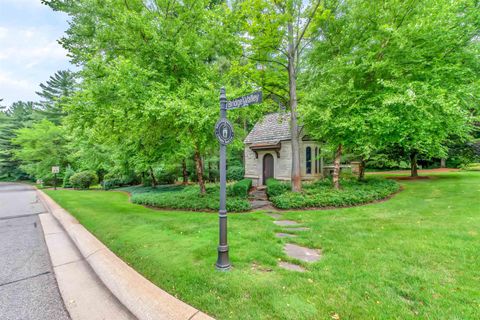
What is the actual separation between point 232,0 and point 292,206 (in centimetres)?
977

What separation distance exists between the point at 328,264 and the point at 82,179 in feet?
82.2

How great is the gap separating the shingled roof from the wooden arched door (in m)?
1.11

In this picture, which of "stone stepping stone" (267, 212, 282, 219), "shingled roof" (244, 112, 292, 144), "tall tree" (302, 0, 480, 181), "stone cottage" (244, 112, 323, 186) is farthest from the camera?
"shingled roof" (244, 112, 292, 144)

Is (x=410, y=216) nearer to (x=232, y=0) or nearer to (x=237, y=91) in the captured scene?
(x=237, y=91)

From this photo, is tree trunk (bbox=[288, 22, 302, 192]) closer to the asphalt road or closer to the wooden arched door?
the wooden arched door

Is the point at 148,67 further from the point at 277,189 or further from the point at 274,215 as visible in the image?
the point at 277,189

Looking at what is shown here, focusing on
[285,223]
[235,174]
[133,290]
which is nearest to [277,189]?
[285,223]

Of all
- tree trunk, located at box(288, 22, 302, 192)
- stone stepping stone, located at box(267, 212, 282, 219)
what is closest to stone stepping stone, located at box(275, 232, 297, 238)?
stone stepping stone, located at box(267, 212, 282, 219)

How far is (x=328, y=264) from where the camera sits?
3.71 metres

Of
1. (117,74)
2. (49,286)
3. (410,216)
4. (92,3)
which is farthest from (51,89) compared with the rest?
(410,216)

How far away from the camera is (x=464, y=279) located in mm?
3109

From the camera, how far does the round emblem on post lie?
3.62 metres

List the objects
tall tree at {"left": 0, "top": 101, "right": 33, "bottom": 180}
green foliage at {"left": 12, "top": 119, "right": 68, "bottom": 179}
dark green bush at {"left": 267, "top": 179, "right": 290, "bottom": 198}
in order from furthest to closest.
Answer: tall tree at {"left": 0, "top": 101, "right": 33, "bottom": 180} → green foliage at {"left": 12, "top": 119, "right": 68, "bottom": 179} → dark green bush at {"left": 267, "top": 179, "right": 290, "bottom": 198}

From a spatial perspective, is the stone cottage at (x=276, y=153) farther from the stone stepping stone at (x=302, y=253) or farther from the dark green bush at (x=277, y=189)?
the stone stepping stone at (x=302, y=253)
